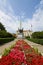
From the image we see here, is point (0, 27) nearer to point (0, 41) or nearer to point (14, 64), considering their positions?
point (0, 41)

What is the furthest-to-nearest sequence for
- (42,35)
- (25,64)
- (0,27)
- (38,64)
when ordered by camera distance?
(0,27), (42,35), (25,64), (38,64)

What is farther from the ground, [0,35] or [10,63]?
[0,35]

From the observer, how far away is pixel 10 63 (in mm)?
6793

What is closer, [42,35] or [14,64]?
[14,64]

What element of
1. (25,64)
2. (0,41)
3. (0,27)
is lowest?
(25,64)

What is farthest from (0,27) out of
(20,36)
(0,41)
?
(0,41)

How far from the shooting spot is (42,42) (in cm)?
3291

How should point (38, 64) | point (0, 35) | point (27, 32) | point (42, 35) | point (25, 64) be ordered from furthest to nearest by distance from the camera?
1. point (27, 32)
2. point (42, 35)
3. point (0, 35)
4. point (25, 64)
5. point (38, 64)

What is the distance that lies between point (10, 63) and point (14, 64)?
0.17 meters

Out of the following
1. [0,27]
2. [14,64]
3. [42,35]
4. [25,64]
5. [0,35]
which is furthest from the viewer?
[0,27]

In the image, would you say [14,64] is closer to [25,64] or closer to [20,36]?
[25,64]

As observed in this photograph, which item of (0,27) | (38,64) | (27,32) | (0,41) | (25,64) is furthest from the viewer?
(27,32)

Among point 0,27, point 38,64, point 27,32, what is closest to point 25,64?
point 38,64

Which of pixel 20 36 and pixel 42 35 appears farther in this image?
pixel 20 36
